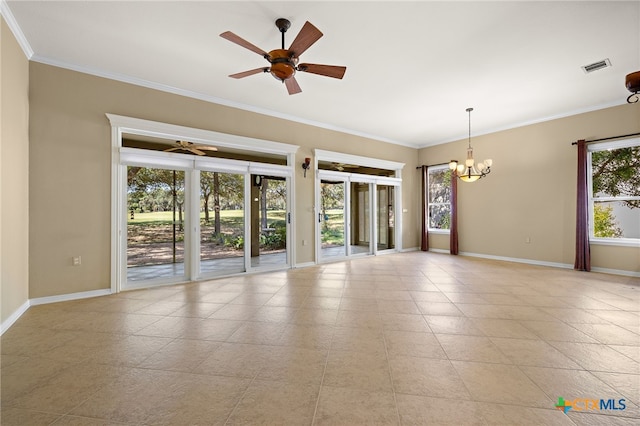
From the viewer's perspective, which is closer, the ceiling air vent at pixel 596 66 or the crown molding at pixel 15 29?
the crown molding at pixel 15 29

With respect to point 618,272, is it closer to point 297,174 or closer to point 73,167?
point 297,174

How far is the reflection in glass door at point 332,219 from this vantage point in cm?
646

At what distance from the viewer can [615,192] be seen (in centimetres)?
519

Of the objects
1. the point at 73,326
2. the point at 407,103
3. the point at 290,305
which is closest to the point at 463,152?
the point at 407,103

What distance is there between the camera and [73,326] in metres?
2.88

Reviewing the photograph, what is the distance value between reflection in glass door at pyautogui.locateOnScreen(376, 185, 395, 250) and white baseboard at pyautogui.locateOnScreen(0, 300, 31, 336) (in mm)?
6706

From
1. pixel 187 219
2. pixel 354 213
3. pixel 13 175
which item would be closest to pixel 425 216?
pixel 354 213

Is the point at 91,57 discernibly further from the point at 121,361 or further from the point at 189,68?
the point at 121,361

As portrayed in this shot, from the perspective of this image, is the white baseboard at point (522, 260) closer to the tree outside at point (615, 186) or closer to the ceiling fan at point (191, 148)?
the tree outside at point (615, 186)

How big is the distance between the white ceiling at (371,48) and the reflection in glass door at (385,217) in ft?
9.47

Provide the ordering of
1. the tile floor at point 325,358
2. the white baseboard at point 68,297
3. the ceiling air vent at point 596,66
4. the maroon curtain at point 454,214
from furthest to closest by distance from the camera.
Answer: the maroon curtain at point 454,214
the ceiling air vent at point 596,66
the white baseboard at point 68,297
the tile floor at point 325,358

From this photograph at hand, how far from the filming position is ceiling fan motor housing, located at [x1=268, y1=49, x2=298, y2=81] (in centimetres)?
278

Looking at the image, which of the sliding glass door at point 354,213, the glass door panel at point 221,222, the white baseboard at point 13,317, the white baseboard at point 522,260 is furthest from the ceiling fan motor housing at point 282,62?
the white baseboard at point 522,260

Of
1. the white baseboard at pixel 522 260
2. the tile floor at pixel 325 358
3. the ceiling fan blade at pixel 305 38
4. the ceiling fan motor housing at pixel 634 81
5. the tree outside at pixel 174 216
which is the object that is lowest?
the tile floor at pixel 325 358
